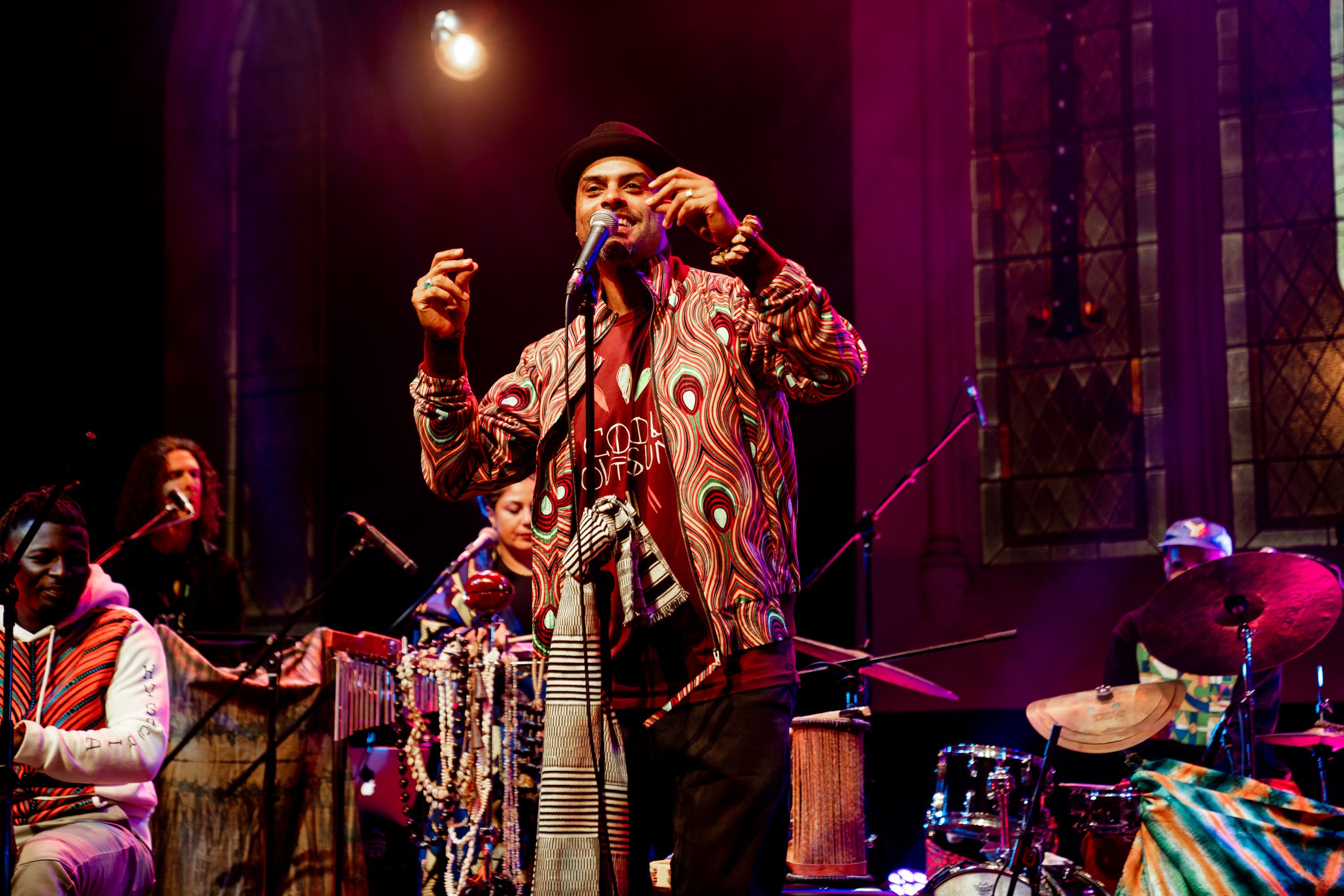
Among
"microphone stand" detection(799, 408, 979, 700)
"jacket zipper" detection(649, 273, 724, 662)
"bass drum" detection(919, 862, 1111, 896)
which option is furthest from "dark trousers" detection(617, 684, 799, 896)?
"microphone stand" detection(799, 408, 979, 700)

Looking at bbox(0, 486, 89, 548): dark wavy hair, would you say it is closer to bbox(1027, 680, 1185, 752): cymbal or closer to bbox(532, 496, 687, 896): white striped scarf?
bbox(532, 496, 687, 896): white striped scarf

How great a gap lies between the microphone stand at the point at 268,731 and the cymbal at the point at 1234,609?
293 centimetres

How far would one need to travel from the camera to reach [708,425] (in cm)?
265

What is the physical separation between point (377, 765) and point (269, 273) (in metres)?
3.97

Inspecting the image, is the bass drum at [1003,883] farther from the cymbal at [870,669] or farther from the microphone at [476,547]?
the microphone at [476,547]

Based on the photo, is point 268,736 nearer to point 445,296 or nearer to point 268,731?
point 268,731

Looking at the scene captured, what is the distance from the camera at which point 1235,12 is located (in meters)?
7.34

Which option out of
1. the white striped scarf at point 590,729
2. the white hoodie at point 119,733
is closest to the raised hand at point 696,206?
the white striped scarf at point 590,729

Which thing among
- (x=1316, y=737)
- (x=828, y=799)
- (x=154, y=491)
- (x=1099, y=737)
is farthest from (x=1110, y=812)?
(x=154, y=491)

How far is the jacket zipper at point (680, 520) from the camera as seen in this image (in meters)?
2.50

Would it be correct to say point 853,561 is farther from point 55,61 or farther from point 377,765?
point 55,61

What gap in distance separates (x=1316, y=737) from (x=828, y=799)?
174 cm

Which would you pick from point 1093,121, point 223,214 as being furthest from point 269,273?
point 1093,121

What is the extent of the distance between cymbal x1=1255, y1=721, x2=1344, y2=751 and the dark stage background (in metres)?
1.19
